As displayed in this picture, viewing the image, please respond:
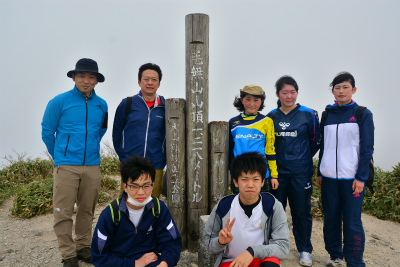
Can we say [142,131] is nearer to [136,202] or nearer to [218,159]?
[218,159]

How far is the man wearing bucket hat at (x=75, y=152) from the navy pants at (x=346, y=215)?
337cm

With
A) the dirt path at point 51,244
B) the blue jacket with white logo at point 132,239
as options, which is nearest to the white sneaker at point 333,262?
the dirt path at point 51,244

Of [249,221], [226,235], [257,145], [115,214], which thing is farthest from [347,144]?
[115,214]

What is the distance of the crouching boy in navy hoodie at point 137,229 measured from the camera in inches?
109

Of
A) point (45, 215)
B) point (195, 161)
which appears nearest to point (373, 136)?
point (195, 161)

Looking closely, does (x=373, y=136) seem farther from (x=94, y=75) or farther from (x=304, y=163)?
(x=94, y=75)

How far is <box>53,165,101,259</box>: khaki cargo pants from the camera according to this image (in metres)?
3.88

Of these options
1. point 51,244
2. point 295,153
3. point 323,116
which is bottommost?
point 51,244

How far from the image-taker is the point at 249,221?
2902 mm

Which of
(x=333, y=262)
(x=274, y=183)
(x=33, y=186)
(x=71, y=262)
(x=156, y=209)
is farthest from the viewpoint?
(x=33, y=186)

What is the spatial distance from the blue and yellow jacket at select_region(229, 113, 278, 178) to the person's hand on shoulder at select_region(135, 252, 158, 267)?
1791 mm

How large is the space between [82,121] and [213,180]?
206cm

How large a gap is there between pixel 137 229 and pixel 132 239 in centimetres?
11

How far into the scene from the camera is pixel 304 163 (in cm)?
407
